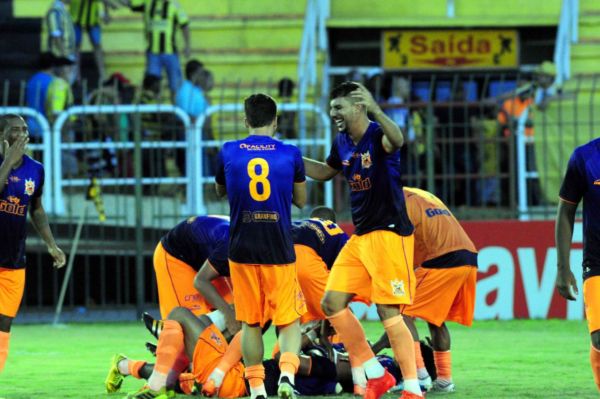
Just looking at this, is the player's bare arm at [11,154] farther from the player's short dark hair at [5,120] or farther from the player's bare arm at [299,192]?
the player's bare arm at [299,192]

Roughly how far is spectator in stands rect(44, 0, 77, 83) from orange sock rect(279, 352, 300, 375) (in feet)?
37.5

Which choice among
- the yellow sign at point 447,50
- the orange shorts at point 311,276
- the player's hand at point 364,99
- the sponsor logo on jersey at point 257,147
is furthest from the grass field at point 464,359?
the yellow sign at point 447,50

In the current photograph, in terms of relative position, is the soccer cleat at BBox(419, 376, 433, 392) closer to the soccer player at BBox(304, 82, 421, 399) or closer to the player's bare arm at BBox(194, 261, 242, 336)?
the soccer player at BBox(304, 82, 421, 399)

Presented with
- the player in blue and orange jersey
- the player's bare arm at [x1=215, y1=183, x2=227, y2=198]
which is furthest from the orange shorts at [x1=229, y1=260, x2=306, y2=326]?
the player in blue and orange jersey

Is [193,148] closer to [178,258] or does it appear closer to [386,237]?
[178,258]

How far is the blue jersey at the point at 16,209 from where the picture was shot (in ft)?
32.5

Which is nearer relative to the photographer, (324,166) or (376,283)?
(376,283)

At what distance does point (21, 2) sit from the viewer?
2248 centimetres

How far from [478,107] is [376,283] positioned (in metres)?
8.37

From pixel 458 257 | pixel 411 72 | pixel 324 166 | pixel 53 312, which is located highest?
pixel 411 72

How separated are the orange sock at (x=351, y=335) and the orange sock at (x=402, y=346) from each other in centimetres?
29

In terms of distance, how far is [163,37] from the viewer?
2034 cm

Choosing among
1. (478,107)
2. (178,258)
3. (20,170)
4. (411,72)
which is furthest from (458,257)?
(411,72)

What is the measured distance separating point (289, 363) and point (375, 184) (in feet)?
4.25
